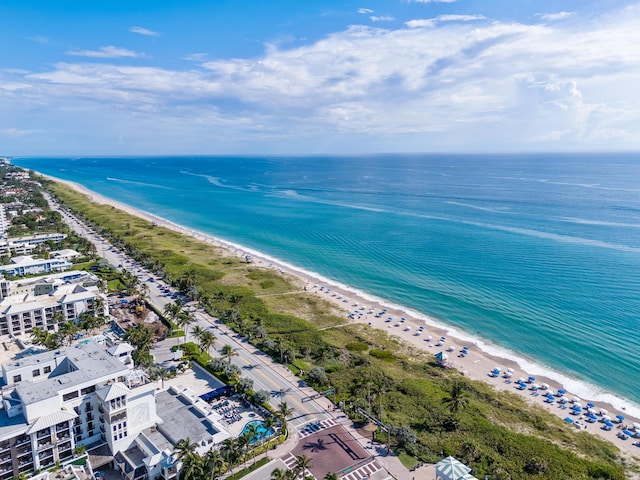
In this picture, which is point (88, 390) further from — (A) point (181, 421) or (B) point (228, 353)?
(B) point (228, 353)

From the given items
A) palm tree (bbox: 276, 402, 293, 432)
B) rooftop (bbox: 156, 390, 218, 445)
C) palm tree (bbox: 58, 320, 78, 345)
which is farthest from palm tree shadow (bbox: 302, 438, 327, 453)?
palm tree (bbox: 58, 320, 78, 345)

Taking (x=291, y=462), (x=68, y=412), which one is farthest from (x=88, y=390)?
(x=291, y=462)

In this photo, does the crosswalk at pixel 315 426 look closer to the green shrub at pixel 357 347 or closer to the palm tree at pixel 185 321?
the green shrub at pixel 357 347

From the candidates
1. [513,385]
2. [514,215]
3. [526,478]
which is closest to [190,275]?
[513,385]

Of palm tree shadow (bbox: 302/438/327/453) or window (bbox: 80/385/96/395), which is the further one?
palm tree shadow (bbox: 302/438/327/453)

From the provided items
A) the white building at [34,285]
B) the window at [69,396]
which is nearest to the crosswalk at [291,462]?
the window at [69,396]

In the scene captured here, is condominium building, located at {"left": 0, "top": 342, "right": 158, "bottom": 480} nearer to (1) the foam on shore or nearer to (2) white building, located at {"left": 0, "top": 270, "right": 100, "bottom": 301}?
(2) white building, located at {"left": 0, "top": 270, "right": 100, "bottom": 301}
